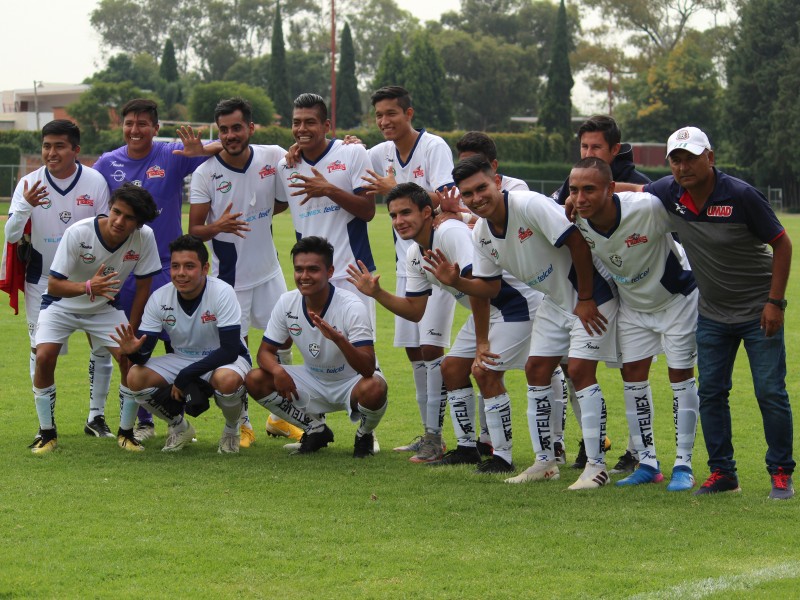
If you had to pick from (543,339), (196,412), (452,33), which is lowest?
(196,412)

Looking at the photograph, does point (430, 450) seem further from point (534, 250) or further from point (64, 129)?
point (64, 129)

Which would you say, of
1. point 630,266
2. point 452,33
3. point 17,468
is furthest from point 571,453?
point 452,33

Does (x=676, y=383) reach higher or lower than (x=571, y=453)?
higher

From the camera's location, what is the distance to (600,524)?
562cm

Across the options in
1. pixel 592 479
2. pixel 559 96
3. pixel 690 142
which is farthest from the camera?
pixel 559 96

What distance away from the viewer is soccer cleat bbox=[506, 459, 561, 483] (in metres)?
6.69

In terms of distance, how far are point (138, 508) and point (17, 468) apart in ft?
4.65

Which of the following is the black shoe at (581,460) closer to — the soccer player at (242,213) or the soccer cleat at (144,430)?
the soccer player at (242,213)

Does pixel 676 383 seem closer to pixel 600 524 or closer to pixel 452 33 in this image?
pixel 600 524

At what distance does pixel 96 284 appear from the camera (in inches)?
293

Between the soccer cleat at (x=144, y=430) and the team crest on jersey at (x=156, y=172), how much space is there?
1866mm

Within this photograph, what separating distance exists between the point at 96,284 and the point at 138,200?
0.64 metres

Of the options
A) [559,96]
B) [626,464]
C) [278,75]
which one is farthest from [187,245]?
[278,75]

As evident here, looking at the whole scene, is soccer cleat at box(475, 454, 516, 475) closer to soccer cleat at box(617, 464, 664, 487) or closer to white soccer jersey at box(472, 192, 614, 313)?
soccer cleat at box(617, 464, 664, 487)
